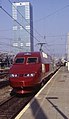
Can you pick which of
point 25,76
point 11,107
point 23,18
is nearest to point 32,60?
point 25,76

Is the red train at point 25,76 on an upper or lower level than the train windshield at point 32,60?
lower

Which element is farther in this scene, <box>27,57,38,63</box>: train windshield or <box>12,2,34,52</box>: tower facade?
<box>12,2,34,52</box>: tower facade

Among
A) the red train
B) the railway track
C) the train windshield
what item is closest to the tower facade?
the train windshield

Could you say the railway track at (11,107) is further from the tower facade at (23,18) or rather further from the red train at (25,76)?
the tower facade at (23,18)

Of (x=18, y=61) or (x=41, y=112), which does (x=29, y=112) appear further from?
(x=18, y=61)

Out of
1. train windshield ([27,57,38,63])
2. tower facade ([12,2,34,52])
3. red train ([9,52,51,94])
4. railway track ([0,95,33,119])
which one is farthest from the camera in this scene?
tower facade ([12,2,34,52])

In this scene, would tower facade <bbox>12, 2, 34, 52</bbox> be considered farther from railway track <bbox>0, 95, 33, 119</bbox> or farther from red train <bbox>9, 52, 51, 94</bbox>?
railway track <bbox>0, 95, 33, 119</bbox>

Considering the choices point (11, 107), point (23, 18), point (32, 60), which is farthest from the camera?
point (23, 18)

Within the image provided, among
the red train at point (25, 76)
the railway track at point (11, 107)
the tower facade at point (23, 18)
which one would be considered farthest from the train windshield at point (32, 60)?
the tower facade at point (23, 18)

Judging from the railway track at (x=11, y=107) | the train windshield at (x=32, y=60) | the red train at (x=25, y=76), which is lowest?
the railway track at (x=11, y=107)

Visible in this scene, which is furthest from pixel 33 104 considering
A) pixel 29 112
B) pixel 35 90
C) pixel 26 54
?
pixel 26 54

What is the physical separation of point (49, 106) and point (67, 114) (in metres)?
1.95

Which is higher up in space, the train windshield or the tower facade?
the tower facade

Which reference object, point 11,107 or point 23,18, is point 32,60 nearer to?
point 11,107
